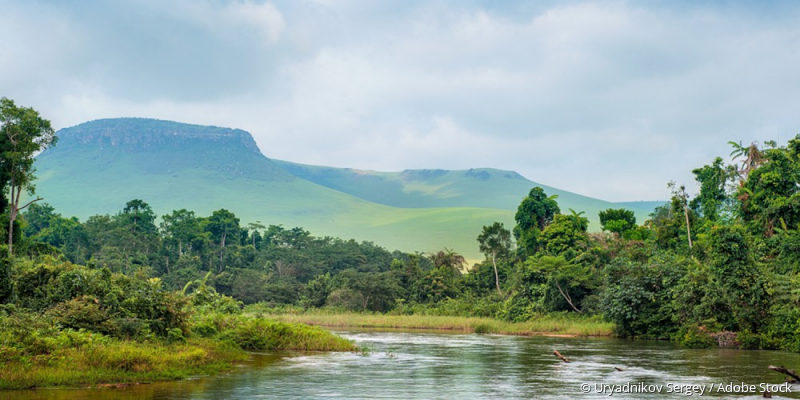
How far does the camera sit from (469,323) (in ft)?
179

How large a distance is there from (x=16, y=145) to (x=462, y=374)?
29189 mm

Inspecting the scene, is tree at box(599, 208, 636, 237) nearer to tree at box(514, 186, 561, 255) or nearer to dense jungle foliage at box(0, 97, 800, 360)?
dense jungle foliage at box(0, 97, 800, 360)

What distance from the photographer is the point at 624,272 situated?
4500 cm

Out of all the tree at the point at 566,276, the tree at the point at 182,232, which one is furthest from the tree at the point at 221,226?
the tree at the point at 566,276

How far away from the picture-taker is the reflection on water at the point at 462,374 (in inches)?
727

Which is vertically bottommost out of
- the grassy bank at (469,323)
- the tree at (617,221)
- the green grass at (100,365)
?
the grassy bank at (469,323)

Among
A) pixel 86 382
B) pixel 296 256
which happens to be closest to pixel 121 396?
pixel 86 382

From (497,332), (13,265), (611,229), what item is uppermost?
(611,229)

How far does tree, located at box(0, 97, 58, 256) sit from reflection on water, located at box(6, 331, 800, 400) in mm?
20469

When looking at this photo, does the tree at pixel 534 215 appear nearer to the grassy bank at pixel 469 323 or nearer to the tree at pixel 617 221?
the tree at pixel 617 221

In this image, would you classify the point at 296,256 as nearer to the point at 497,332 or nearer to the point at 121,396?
the point at 497,332

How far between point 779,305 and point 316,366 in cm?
2063

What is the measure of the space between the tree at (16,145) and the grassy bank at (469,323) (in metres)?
20.2

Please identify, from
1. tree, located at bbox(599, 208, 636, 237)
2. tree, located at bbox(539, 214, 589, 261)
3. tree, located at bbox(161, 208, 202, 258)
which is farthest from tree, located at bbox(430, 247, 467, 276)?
tree, located at bbox(161, 208, 202, 258)
